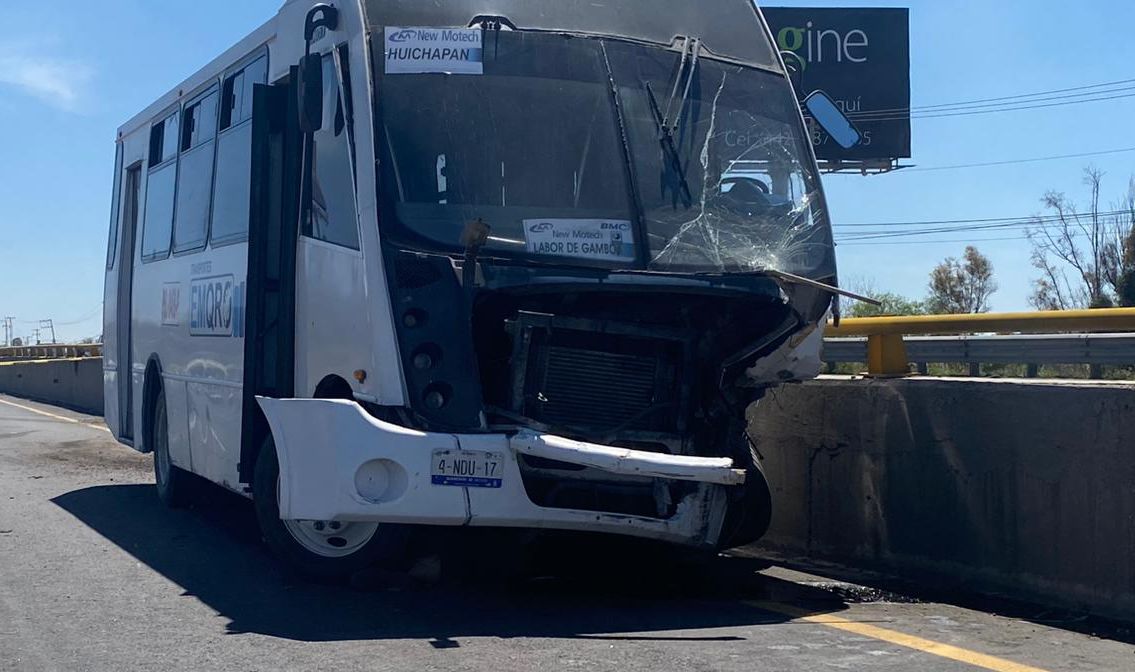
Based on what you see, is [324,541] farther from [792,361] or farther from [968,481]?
[968,481]

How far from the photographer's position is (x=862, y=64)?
4503cm

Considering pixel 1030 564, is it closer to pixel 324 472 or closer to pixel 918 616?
pixel 918 616

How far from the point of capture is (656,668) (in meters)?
5.79

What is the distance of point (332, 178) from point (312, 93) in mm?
462

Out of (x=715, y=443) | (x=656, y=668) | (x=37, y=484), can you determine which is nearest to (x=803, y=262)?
(x=715, y=443)

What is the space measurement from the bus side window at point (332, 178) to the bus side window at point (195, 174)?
2477mm

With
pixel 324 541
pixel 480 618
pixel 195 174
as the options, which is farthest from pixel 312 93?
pixel 195 174

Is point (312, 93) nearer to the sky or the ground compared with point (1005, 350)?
nearer to the sky

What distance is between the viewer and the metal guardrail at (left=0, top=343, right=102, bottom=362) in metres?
33.8

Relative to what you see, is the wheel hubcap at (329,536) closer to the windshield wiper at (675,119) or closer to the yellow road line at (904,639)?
the yellow road line at (904,639)

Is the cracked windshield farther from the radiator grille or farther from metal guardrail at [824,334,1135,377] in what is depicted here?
metal guardrail at [824,334,1135,377]

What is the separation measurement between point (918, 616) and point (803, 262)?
1.97 meters

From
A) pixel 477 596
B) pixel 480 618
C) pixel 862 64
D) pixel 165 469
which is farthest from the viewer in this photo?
pixel 862 64

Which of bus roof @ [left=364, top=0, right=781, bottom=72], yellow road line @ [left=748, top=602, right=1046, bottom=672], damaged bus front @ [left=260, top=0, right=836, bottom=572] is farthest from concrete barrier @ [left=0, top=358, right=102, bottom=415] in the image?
yellow road line @ [left=748, top=602, right=1046, bottom=672]
